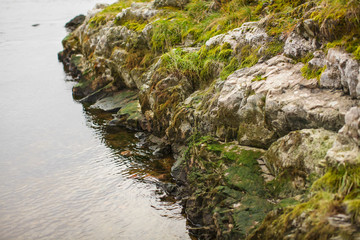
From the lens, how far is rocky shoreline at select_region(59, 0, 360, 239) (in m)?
3.69

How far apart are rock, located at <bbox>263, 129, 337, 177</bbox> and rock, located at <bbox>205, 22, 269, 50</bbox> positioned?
2.86 metres

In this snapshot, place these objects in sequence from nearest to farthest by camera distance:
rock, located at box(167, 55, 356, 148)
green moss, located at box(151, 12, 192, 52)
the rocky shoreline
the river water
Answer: the rocky shoreline, rock, located at box(167, 55, 356, 148), the river water, green moss, located at box(151, 12, 192, 52)

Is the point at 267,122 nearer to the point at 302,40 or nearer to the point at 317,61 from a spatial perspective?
the point at 317,61

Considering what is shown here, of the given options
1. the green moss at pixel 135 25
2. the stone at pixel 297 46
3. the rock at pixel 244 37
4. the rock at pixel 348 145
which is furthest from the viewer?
the green moss at pixel 135 25

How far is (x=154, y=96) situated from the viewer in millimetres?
9336

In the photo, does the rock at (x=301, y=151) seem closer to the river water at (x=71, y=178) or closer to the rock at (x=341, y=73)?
the rock at (x=341, y=73)

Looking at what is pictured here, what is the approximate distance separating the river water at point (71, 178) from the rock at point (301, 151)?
2251 millimetres

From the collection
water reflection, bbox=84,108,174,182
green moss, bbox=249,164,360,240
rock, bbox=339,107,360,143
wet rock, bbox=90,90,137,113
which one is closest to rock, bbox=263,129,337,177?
green moss, bbox=249,164,360,240

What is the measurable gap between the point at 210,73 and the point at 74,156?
470cm

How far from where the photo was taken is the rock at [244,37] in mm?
6949

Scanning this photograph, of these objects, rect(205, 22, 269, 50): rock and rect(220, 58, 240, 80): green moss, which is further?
rect(220, 58, 240, 80): green moss

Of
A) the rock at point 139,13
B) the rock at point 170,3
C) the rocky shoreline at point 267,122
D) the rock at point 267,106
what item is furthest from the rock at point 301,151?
the rock at point 139,13

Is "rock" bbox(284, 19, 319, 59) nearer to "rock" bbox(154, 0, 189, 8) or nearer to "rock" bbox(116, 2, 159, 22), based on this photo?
"rock" bbox(154, 0, 189, 8)

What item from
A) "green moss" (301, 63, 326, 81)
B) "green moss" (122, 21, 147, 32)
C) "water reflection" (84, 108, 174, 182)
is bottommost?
"water reflection" (84, 108, 174, 182)
